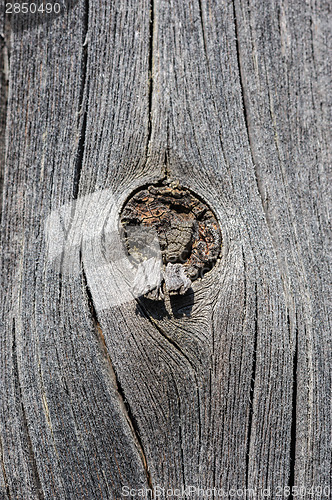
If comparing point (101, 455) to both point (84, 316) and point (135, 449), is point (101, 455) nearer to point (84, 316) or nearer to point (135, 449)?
point (135, 449)

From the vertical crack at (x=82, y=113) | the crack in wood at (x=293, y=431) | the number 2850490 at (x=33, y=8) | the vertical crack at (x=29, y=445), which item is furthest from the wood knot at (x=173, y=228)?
the number 2850490 at (x=33, y=8)

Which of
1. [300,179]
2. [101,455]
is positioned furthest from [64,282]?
[300,179]

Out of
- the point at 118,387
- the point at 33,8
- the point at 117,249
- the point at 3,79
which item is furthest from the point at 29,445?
the point at 33,8

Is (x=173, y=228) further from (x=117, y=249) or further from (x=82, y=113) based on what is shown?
(x=82, y=113)

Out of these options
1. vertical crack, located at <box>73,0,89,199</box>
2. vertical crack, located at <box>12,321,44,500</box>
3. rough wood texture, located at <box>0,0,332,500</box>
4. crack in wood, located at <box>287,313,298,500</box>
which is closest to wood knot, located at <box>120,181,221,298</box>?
rough wood texture, located at <box>0,0,332,500</box>

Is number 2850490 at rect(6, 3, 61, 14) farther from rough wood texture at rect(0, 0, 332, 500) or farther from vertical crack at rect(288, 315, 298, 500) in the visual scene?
vertical crack at rect(288, 315, 298, 500)

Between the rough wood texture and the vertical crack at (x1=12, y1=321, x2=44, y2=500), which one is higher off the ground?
the rough wood texture
